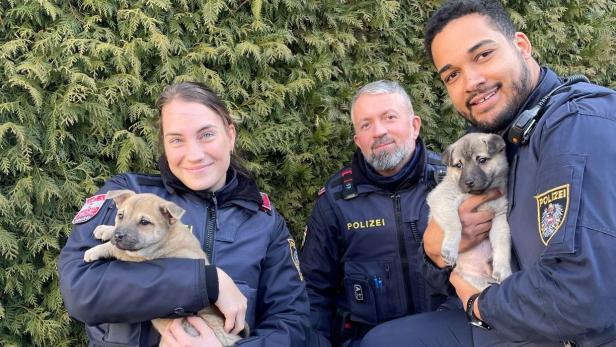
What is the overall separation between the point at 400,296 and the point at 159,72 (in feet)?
8.70

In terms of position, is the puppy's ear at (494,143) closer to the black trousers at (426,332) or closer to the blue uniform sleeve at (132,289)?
the black trousers at (426,332)

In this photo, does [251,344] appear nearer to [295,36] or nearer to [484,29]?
[484,29]

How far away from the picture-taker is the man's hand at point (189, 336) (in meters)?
2.77

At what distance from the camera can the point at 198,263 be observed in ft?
9.29

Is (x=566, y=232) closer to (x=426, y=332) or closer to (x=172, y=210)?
(x=426, y=332)

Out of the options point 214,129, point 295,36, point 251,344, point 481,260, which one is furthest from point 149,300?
point 295,36

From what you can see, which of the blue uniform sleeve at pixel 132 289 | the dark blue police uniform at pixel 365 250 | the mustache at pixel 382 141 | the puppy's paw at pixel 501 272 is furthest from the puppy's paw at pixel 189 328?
the mustache at pixel 382 141

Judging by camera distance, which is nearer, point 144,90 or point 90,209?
point 90,209

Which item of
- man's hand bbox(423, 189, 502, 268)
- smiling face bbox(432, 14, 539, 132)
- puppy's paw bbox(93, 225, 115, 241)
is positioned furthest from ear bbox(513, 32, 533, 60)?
puppy's paw bbox(93, 225, 115, 241)

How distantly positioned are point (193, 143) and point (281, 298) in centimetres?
119

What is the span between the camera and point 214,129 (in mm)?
3314

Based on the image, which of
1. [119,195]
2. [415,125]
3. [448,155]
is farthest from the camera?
[415,125]

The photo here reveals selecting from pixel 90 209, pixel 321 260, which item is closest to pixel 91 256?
pixel 90 209

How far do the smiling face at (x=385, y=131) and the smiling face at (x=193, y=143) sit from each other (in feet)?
4.58
